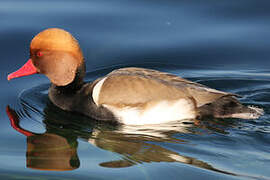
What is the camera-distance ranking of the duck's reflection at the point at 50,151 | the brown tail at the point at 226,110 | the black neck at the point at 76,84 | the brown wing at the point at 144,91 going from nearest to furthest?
the duck's reflection at the point at 50,151
the brown wing at the point at 144,91
the brown tail at the point at 226,110
the black neck at the point at 76,84

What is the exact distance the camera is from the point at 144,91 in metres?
5.25

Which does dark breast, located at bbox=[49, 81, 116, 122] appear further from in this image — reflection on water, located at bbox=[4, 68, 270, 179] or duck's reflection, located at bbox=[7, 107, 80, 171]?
duck's reflection, located at bbox=[7, 107, 80, 171]

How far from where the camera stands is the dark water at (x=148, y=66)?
4.38 meters

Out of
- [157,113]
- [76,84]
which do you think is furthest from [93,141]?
[76,84]

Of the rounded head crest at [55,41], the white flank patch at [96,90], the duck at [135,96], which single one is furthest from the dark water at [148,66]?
the rounded head crest at [55,41]

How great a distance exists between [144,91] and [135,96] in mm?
106

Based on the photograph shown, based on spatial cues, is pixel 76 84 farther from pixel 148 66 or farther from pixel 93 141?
pixel 148 66

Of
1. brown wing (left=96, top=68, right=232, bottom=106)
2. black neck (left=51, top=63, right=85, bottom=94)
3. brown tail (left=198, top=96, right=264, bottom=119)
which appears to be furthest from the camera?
black neck (left=51, top=63, right=85, bottom=94)

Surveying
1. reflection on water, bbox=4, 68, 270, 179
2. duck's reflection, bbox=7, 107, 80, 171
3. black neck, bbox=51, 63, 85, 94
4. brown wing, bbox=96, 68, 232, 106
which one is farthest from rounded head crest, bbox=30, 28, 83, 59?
duck's reflection, bbox=7, 107, 80, 171

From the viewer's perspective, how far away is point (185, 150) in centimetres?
471

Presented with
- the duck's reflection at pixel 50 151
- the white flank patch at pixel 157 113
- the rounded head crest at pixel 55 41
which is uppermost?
the rounded head crest at pixel 55 41

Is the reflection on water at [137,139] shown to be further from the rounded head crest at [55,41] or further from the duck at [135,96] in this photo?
the rounded head crest at [55,41]

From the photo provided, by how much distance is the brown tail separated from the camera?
536cm

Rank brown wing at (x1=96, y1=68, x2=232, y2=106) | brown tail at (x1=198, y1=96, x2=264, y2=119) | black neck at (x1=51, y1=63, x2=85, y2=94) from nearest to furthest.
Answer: brown wing at (x1=96, y1=68, x2=232, y2=106) < brown tail at (x1=198, y1=96, x2=264, y2=119) < black neck at (x1=51, y1=63, x2=85, y2=94)
